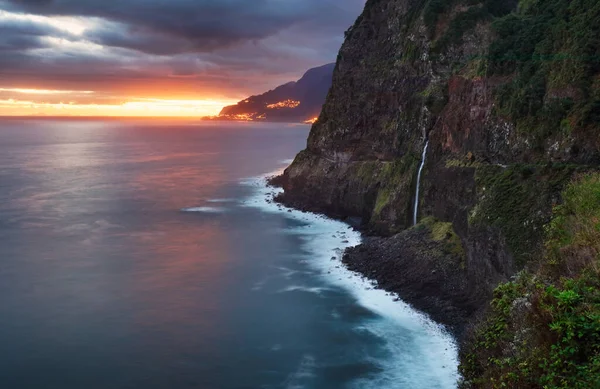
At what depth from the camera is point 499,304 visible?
17734 mm

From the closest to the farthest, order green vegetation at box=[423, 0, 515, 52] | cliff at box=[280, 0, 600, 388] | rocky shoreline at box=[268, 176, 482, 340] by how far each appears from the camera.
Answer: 1. cliff at box=[280, 0, 600, 388]
2. rocky shoreline at box=[268, 176, 482, 340]
3. green vegetation at box=[423, 0, 515, 52]

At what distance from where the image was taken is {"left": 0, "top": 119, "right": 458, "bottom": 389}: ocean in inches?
1134

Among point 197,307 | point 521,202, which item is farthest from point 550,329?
point 197,307

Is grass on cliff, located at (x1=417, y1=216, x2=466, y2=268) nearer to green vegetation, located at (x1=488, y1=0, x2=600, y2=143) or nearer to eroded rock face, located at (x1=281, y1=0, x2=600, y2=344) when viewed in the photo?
eroded rock face, located at (x1=281, y1=0, x2=600, y2=344)

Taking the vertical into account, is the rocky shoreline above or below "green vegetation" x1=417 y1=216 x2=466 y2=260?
below

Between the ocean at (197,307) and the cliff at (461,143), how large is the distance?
3786 mm

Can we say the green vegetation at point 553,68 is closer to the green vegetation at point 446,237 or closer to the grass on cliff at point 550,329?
the green vegetation at point 446,237

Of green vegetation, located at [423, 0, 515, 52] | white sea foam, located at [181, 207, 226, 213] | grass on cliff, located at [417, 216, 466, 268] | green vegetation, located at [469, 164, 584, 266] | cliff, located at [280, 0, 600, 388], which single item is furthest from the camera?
white sea foam, located at [181, 207, 226, 213]

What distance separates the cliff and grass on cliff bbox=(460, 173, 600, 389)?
7.4 inches

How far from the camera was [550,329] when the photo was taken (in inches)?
532

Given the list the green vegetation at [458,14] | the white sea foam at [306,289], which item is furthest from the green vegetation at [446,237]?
the green vegetation at [458,14]

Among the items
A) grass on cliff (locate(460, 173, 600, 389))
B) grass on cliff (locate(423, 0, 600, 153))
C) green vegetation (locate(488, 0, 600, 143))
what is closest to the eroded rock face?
grass on cliff (locate(423, 0, 600, 153))

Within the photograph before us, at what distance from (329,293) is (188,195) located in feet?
160

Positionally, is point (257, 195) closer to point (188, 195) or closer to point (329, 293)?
point (188, 195)
